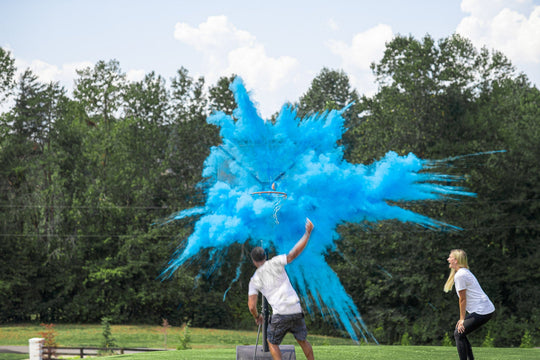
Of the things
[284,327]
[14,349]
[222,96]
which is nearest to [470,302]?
[284,327]

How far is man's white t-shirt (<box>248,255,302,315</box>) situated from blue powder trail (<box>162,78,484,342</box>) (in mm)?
1492

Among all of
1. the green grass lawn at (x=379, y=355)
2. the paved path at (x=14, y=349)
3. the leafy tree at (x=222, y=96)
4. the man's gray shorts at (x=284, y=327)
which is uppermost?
the leafy tree at (x=222, y=96)

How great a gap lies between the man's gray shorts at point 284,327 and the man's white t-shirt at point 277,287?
0.05 metres

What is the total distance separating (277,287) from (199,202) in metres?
16.8

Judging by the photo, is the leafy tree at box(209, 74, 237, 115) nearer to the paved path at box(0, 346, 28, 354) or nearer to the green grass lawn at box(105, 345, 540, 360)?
the paved path at box(0, 346, 28, 354)

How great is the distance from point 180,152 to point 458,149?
1370 centimetres

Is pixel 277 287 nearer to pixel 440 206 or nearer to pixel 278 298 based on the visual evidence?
pixel 278 298

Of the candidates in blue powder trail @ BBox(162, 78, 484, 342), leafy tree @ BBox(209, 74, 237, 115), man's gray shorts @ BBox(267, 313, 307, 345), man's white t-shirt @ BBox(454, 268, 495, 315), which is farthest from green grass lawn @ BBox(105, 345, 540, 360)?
leafy tree @ BBox(209, 74, 237, 115)

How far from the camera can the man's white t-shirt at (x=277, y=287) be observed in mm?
6387

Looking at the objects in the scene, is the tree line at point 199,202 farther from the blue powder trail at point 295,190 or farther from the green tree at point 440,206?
the blue powder trail at point 295,190

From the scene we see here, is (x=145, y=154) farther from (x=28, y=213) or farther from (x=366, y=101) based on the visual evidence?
(x=366, y=101)

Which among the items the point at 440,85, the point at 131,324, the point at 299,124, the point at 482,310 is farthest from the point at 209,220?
the point at 131,324

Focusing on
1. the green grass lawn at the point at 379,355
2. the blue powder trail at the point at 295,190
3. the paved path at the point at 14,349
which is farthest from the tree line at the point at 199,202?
the blue powder trail at the point at 295,190

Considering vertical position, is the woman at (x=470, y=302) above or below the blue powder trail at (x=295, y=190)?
below
